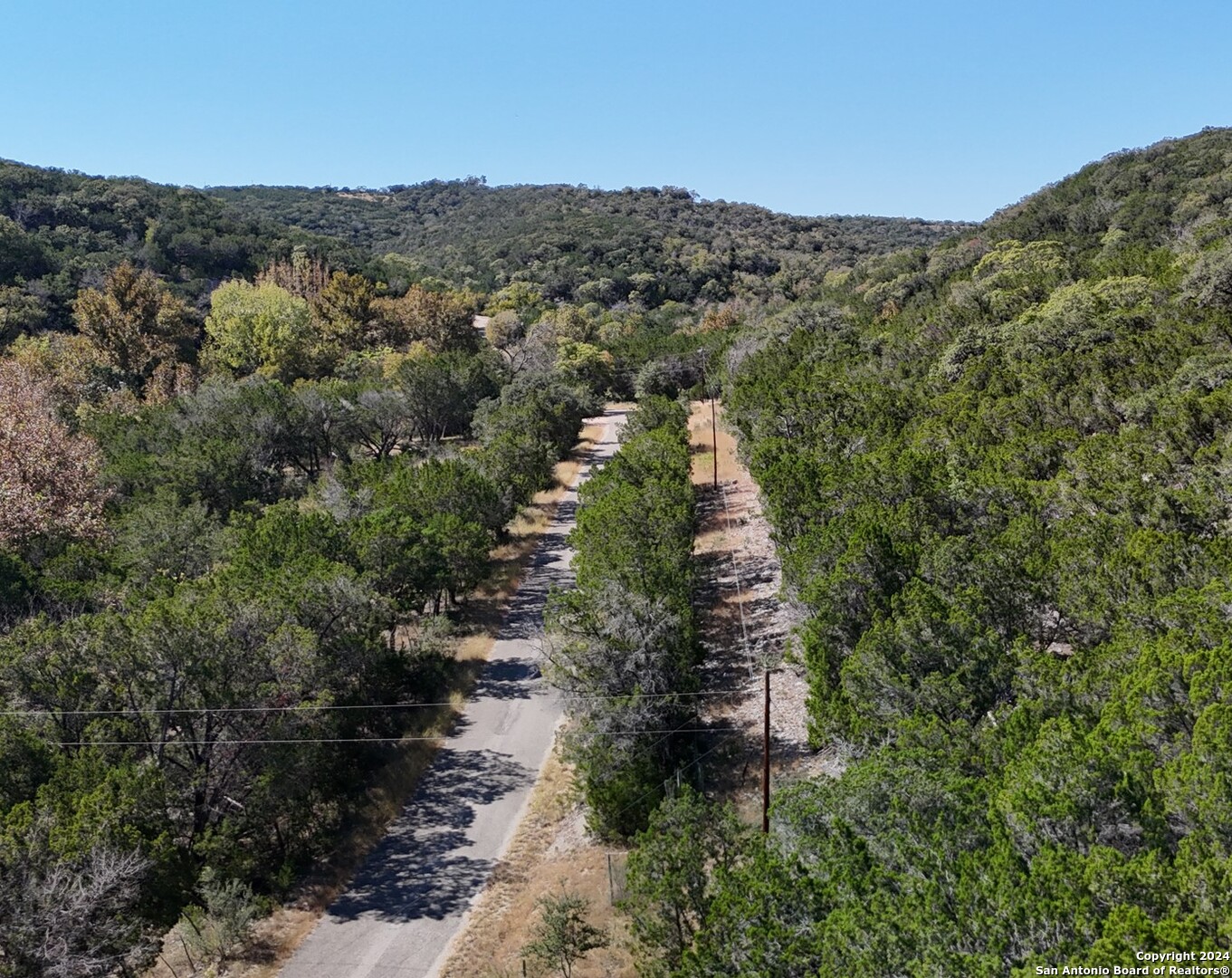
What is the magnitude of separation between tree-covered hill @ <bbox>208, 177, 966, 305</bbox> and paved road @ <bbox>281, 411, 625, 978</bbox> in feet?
301

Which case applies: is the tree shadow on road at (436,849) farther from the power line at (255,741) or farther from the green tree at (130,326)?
the green tree at (130,326)

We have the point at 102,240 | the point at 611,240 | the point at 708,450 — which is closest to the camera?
the point at 708,450

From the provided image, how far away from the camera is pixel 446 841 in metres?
20.4

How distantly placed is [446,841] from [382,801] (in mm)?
2687

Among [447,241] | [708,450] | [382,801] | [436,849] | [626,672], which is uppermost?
[447,241]

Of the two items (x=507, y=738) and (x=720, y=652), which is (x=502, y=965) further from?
(x=720, y=652)

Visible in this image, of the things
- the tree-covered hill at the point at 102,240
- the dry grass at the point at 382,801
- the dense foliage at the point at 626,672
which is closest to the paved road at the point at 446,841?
the dry grass at the point at 382,801

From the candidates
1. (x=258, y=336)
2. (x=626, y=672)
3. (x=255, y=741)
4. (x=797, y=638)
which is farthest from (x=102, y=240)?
(x=797, y=638)

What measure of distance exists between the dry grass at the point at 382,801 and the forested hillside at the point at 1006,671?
7352 mm

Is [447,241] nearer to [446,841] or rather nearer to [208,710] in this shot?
[208,710]

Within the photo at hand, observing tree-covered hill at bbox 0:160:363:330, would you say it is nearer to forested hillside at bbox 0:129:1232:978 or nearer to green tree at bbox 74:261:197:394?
green tree at bbox 74:261:197:394

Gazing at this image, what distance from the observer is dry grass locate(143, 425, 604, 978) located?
17016mm

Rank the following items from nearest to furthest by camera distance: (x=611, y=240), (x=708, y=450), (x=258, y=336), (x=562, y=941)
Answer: (x=562, y=941), (x=708, y=450), (x=258, y=336), (x=611, y=240)

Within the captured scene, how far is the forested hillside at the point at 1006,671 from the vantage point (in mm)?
8445
